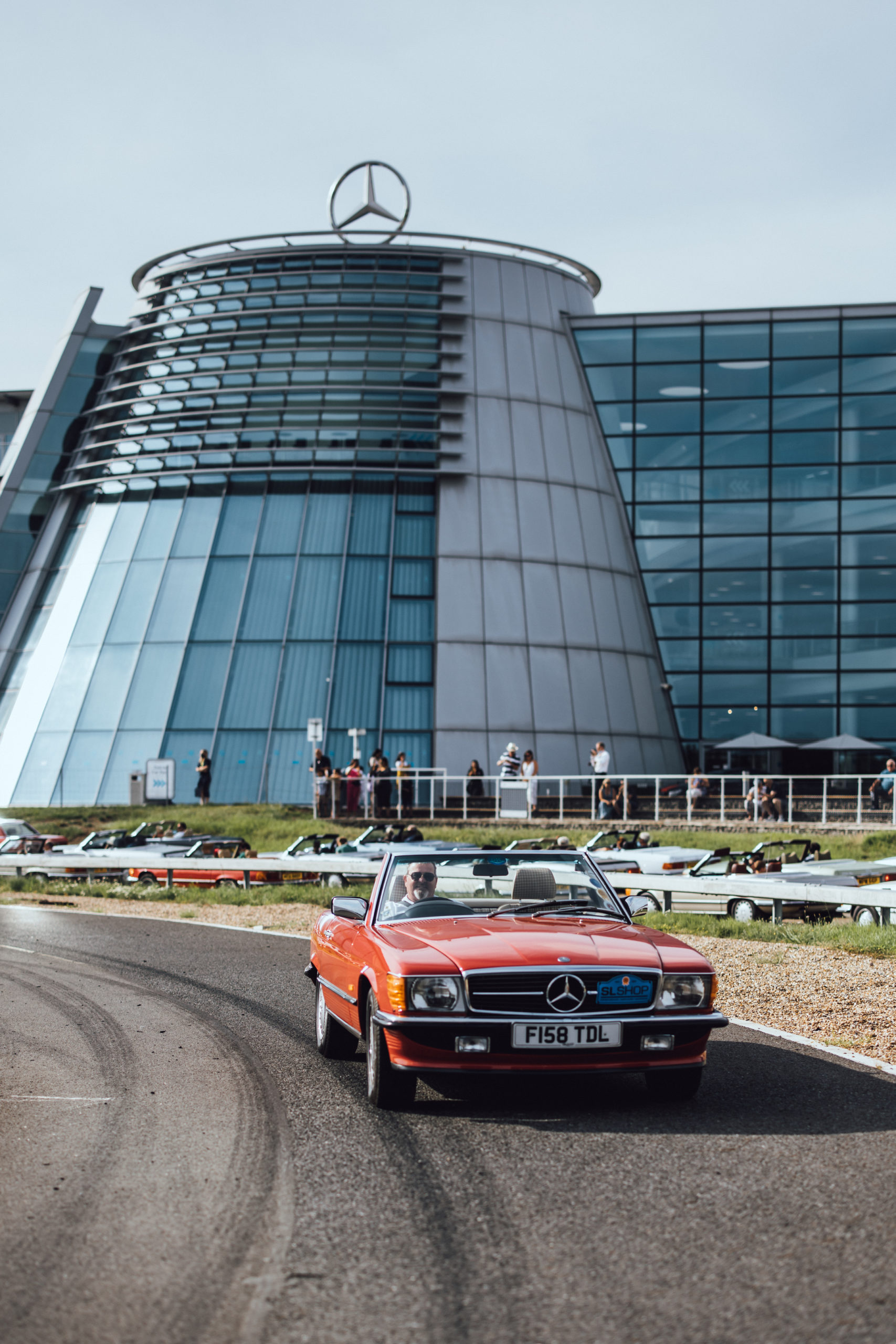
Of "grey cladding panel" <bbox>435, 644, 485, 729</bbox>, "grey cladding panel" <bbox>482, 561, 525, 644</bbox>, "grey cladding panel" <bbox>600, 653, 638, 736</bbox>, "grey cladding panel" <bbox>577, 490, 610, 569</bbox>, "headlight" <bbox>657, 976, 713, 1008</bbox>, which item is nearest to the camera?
"headlight" <bbox>657, 976, 713, 1008</bbox>

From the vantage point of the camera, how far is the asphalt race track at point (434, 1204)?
4027 millimetres

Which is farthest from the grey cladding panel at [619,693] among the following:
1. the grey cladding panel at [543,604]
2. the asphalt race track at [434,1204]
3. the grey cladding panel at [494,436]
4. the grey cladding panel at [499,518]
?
the asphalt race track at [434,1204]

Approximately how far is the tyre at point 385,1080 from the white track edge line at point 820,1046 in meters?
2.70

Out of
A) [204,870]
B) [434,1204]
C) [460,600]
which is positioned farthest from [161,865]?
[434,1204]

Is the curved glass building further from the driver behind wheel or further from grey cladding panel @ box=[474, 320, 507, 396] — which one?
the driver behind wheel

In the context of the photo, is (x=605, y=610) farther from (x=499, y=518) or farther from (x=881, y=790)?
(x=881, y=790)

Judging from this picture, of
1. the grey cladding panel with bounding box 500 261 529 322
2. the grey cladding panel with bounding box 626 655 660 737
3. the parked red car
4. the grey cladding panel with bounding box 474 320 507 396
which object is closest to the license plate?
the parked red car

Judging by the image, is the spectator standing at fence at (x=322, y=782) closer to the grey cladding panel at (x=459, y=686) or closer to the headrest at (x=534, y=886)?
the grey cladding panel at (x=459, y=686)

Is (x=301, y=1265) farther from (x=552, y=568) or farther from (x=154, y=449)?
(x=154, y=449)

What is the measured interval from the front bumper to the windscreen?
1.24m

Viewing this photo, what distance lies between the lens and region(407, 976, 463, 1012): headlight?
6.68 m

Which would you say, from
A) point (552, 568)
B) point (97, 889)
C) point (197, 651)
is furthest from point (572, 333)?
point (97, 889)

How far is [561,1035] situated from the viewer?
6586 millimetres

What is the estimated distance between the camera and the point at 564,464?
41375 mm
